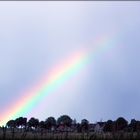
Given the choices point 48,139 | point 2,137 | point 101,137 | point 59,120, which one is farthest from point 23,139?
point 59,120

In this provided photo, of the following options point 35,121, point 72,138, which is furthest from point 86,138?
point 35,121

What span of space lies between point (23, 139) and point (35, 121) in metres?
50.7

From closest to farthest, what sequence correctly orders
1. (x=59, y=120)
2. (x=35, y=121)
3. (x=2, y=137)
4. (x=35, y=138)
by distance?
(x=2, y=137)
(x=35, y=138)
(x=35, y=121)
(x=59, y=120)

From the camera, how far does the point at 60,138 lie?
26.6 meters

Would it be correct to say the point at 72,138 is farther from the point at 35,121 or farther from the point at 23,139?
the point at 35,121

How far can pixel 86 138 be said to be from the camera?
26.5 meters

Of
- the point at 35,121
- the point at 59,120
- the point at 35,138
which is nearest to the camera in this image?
the point at 35,138

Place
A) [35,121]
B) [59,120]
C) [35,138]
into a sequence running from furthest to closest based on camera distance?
[59,120], [35,121], [35,138]

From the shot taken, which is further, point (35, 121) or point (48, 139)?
point (35, 121)

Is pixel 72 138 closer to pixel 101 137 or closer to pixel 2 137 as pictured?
pixel 101 137

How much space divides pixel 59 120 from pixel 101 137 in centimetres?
6644

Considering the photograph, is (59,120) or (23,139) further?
(59,120)

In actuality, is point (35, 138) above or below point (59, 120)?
below

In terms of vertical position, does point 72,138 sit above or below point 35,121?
below
